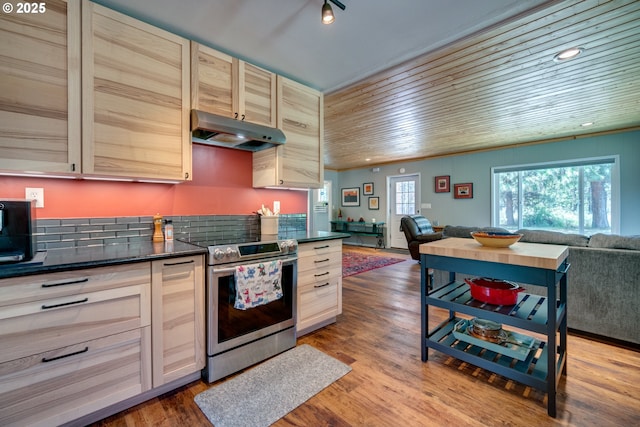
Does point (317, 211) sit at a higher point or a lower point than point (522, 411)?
higher

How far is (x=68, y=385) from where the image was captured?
4.34 feet

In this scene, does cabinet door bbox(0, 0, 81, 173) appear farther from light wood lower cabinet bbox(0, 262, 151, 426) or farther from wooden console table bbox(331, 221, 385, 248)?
wooden console table bbox(331, 221, 385, 248)

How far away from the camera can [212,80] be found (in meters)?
2.10

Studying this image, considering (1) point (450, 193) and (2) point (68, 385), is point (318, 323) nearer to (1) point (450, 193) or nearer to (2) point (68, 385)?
(2) point (68, 385)

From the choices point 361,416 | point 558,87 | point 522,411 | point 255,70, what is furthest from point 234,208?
point 558,87

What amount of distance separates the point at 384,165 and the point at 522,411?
22.0 ft

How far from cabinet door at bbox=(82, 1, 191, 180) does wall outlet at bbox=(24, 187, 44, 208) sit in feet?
1.27

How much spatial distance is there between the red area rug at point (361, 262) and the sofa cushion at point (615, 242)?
10.1 feet

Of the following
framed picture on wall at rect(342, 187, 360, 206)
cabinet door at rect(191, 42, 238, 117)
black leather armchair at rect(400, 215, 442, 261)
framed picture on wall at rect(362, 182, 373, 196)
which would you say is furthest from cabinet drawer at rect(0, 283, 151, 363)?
framed picture on wall at rect(342, 187, 360, 206)

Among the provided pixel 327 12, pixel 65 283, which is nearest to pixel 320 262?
pixel 65 283

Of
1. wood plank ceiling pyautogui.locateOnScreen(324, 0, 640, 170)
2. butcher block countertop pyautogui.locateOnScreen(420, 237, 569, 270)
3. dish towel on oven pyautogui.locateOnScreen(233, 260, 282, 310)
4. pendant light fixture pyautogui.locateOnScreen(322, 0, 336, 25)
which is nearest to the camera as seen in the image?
butcher block countertop pyautogui.locateOnScreen(420, 237, 569, 270)

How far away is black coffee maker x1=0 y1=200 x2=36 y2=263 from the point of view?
4.40ft

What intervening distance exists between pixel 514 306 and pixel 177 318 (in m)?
2.18

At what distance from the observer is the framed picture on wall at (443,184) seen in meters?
6.51
